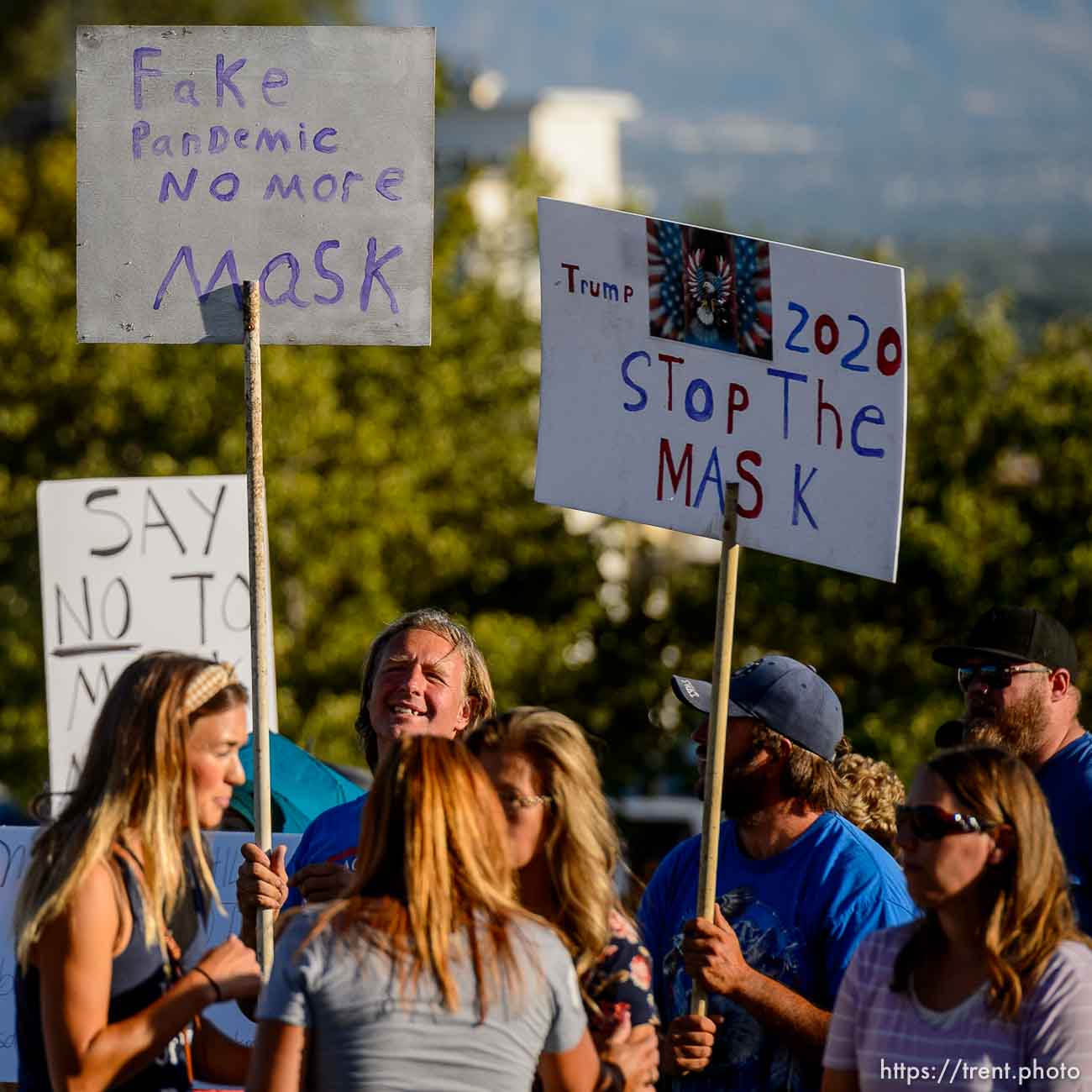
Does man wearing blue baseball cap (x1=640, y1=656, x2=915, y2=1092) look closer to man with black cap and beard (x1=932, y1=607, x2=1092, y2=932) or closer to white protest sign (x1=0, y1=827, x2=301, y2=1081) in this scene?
man with black cap and beard (x1=932, y1=607, x2=1092, y2=932)

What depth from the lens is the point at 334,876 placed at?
3512 millimetres

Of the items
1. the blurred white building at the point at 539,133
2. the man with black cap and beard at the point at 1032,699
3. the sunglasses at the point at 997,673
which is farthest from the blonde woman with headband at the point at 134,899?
the blurred white building at the point at 539,133

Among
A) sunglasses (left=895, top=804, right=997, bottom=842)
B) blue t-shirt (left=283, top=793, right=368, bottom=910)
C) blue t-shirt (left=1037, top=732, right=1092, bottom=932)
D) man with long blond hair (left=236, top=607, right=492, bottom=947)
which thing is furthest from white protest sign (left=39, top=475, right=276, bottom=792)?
sunglasses (left=895, top=804, right=997, bottom=842)

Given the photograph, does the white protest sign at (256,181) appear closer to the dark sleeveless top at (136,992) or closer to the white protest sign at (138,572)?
the dark sleeveless top at (136,992)

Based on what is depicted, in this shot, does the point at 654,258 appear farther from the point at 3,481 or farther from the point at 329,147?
the point at 3,481

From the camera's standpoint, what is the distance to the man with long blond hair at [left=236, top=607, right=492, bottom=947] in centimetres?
386

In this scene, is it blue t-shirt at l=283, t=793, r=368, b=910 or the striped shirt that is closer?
the striped shirt

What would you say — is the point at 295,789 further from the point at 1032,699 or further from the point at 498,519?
the point at 498,519

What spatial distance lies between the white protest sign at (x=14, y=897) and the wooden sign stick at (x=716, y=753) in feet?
4.74

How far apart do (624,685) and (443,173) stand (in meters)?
16.4

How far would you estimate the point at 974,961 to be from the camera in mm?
2727

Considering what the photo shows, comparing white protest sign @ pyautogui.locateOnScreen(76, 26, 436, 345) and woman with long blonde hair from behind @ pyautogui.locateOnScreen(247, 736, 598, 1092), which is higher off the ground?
white protest sign @ pyautogui.locateOnScreen(76, 26, 436, 345)

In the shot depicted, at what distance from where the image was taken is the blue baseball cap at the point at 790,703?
146 inches

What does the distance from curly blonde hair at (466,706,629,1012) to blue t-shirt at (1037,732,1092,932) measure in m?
1.25
